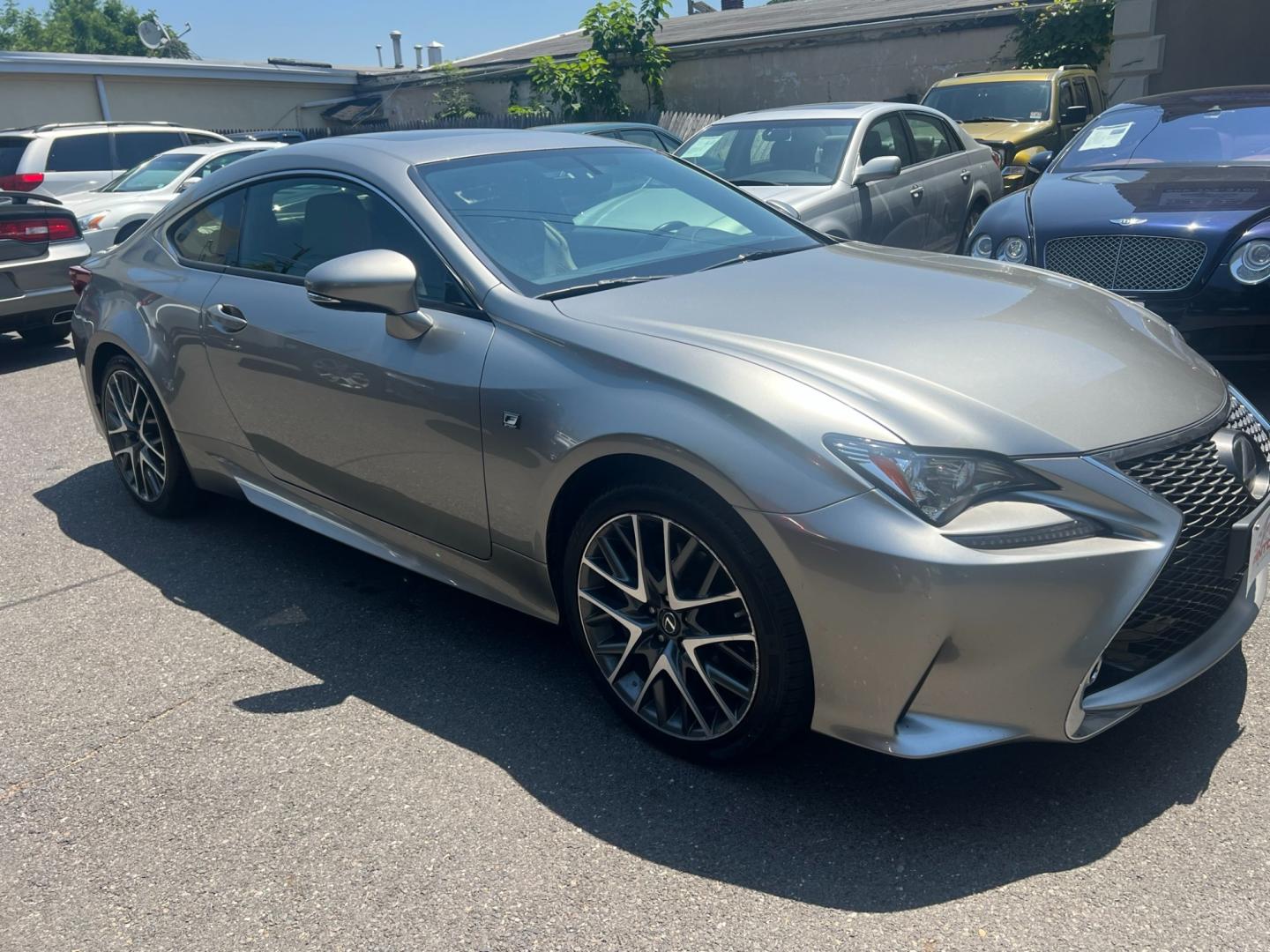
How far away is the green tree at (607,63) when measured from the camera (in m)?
19.6

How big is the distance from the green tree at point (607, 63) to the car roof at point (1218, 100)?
13.7 meters

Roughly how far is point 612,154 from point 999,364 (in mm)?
1975

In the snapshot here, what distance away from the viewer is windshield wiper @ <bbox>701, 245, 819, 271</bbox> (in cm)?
364

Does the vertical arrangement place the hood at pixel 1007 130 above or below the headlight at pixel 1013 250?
above

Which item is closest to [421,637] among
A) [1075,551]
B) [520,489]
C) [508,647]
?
[508,647]

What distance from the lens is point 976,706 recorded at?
2482 mm

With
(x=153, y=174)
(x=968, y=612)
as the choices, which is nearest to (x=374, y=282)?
(x=968, y=612)

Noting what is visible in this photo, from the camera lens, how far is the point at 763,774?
292 cm

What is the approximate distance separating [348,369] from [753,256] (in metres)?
1.40

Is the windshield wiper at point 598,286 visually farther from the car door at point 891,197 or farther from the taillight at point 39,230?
the taillight at point 39,230

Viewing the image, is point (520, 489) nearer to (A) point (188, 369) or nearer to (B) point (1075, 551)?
(B) point (1075, 551)

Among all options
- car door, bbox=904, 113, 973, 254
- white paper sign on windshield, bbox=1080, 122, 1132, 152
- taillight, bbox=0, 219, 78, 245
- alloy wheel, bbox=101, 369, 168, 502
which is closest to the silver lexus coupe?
alloy wheel, bbox=101, 369, 168, 502

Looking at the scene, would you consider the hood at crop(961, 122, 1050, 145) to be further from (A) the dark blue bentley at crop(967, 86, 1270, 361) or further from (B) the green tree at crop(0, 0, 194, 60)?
(B) the green tree at crop(0, 0, 194, 60)

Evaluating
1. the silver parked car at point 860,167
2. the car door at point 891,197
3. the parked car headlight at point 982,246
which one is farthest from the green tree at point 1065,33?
the parked car headlight at point 982,246
